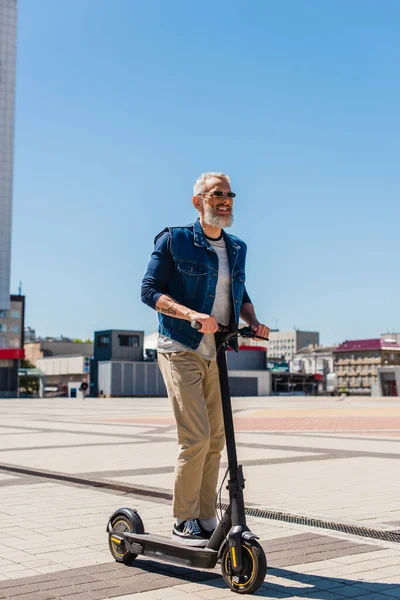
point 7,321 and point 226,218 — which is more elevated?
point 7,321

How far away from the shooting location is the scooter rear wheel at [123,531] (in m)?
4.16

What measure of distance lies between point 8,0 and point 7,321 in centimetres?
4331

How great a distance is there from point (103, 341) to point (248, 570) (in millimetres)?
73801

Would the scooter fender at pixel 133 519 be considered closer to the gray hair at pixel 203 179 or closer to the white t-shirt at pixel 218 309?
the white t-shirt at pixel 218 309

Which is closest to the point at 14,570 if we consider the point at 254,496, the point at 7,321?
the point at 254,496

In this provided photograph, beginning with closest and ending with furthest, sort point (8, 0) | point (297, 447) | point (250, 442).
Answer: point (297, 447)
point (250, 442)
point (8, 0)

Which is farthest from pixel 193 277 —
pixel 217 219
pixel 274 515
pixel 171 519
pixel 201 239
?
pixel 274 515

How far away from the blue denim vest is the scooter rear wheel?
3.42 feet

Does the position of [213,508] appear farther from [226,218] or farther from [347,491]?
[347,491]

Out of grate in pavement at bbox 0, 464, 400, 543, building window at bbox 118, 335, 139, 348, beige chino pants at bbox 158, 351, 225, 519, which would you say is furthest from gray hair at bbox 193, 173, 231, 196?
building window at bbox 118, 335, 139, 348

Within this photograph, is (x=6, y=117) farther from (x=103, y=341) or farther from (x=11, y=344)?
(x=11, y=344)

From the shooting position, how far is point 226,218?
4.06 metres

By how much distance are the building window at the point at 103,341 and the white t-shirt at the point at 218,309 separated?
7225 cm

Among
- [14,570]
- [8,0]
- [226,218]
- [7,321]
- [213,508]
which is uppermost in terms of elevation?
[8,0]
